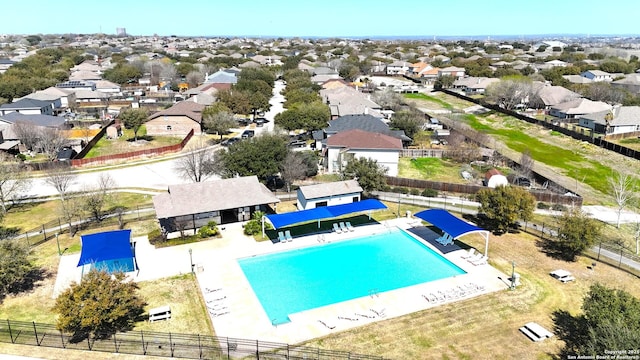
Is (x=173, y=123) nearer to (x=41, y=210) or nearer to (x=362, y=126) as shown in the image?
(x=41, y=210)

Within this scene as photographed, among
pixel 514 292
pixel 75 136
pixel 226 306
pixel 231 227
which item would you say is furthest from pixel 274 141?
pixel 75 136

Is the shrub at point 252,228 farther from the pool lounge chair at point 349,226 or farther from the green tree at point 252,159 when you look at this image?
the green tree at point 252,159

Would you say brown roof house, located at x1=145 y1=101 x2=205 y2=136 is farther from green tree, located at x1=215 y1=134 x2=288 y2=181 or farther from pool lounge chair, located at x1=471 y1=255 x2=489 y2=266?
pool lounge chair, located at x1=471 y1=255 x2=489 y2=266

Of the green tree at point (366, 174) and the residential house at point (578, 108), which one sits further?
the residential house at point (578, 108)

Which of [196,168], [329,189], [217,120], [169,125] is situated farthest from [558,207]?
[169,125]

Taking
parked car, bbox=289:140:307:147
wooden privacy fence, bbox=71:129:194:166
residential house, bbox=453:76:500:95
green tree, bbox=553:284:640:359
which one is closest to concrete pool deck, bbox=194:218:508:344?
green tree, bbox=553:284:640:359

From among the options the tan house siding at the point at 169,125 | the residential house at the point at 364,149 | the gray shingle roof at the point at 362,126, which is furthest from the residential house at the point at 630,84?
the tan house siding at the point at 169,125
